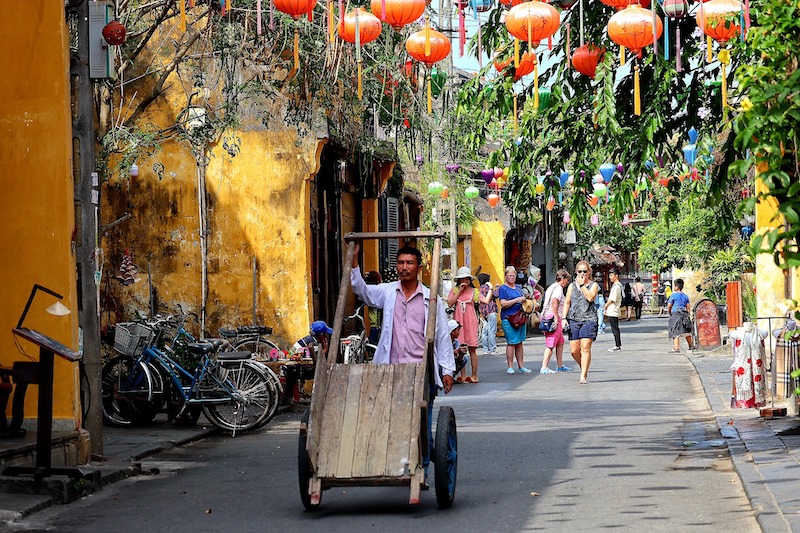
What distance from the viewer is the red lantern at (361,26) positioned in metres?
11.4

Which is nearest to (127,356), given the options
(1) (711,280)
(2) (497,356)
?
(2) (497,356)

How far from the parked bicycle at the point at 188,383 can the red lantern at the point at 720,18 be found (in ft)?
19.9

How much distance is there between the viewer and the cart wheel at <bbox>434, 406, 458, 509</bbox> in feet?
27.4

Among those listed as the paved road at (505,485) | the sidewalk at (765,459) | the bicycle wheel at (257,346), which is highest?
the bicycle wheel at (257,346)

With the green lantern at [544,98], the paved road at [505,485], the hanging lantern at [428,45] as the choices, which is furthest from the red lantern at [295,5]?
the paved road at [505,485]

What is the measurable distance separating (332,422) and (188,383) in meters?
6.02

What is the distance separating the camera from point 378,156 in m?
22.8

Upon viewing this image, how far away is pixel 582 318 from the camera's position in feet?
64.0

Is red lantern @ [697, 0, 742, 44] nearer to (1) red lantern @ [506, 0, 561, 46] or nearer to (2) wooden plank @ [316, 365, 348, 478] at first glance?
(1) red lantern @ [506, 0, 561, 46]

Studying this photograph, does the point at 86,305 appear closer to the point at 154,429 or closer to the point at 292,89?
the point at 154,429

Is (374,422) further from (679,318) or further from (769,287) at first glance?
(679,318)

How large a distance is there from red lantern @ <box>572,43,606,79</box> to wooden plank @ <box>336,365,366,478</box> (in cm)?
509

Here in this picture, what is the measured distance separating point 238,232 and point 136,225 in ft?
5.22

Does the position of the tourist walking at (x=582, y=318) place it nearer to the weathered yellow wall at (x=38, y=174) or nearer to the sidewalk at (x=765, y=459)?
the sidewalk at (x=765, y=459)
